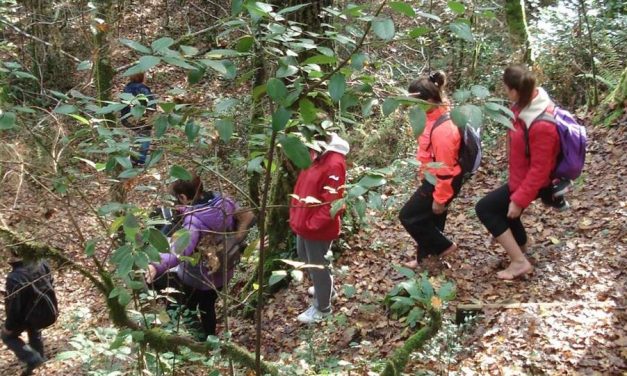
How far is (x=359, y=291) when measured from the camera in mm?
5855

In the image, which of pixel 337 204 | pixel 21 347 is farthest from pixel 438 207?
pixel 21 347

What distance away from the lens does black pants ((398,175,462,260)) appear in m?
5.39

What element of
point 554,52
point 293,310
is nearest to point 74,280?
point 293,310

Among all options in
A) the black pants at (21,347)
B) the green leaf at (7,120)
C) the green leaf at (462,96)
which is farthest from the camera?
the black pants at (21,347)

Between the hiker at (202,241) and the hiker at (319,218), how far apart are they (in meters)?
0.54

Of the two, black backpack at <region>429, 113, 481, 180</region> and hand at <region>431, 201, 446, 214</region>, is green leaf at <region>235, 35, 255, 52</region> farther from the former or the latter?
hand at <region>431, 201, 446, 214</region>

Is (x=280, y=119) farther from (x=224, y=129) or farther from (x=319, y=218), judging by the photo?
(x=319, y=218)

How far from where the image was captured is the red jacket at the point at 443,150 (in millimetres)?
4773

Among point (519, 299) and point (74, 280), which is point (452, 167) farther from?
point (74, 280)

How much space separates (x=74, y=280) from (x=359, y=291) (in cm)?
465

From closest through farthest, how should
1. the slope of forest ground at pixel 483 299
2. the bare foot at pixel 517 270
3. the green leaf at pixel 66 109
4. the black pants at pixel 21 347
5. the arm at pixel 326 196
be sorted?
the green leaf at pixel 66 109 → the slope of forest ground at pixel 483 299 → the arm at pixel 326 196 → the bare foot at pixel 517 270 → the black pants at pixel 21 347

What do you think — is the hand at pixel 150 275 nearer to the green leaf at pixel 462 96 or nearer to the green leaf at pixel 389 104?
the green leaf at pixel 389 104

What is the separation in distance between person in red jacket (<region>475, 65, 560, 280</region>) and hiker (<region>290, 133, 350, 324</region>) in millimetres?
1331

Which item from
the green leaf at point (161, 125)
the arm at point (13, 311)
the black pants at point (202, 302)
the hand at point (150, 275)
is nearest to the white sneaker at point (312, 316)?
the black pants at point (202, 302)
